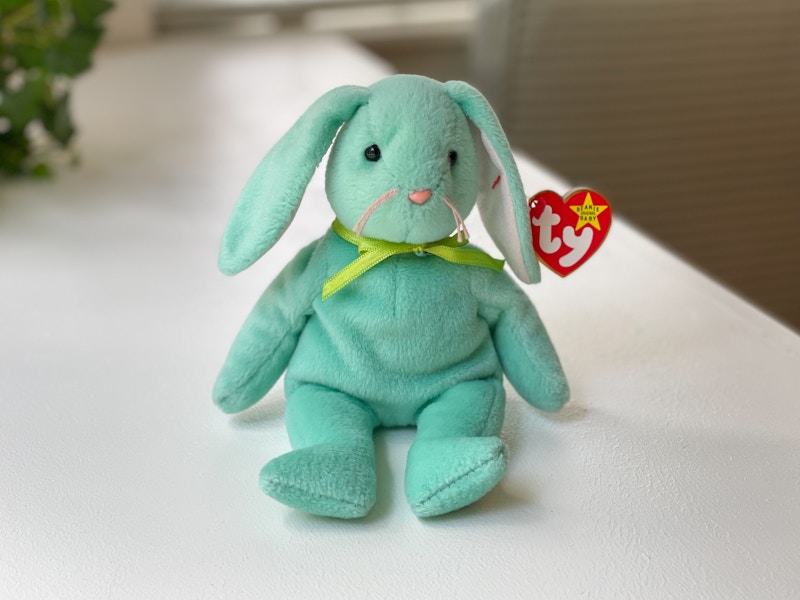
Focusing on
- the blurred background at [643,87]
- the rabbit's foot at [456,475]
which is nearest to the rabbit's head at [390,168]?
the rabbit's foot at [456,475]

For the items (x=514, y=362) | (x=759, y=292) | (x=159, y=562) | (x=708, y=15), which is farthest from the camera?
(x=759, y=292)

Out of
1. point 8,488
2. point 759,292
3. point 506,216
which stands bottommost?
point 759,292

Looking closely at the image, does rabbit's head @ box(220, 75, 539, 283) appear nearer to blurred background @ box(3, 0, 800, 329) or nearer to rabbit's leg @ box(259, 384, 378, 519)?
rabbit's leg @ box(259, 384, 378, 519)

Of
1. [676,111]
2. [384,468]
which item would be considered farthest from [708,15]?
[384,468]

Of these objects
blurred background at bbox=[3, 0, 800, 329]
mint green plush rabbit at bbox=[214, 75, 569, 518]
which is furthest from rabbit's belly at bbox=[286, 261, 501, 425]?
blurred background at bbox=[3, 0, 800, 329]

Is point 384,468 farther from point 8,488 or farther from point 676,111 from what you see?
point 676,111

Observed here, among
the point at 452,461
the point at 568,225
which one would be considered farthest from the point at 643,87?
the point at 452,461
